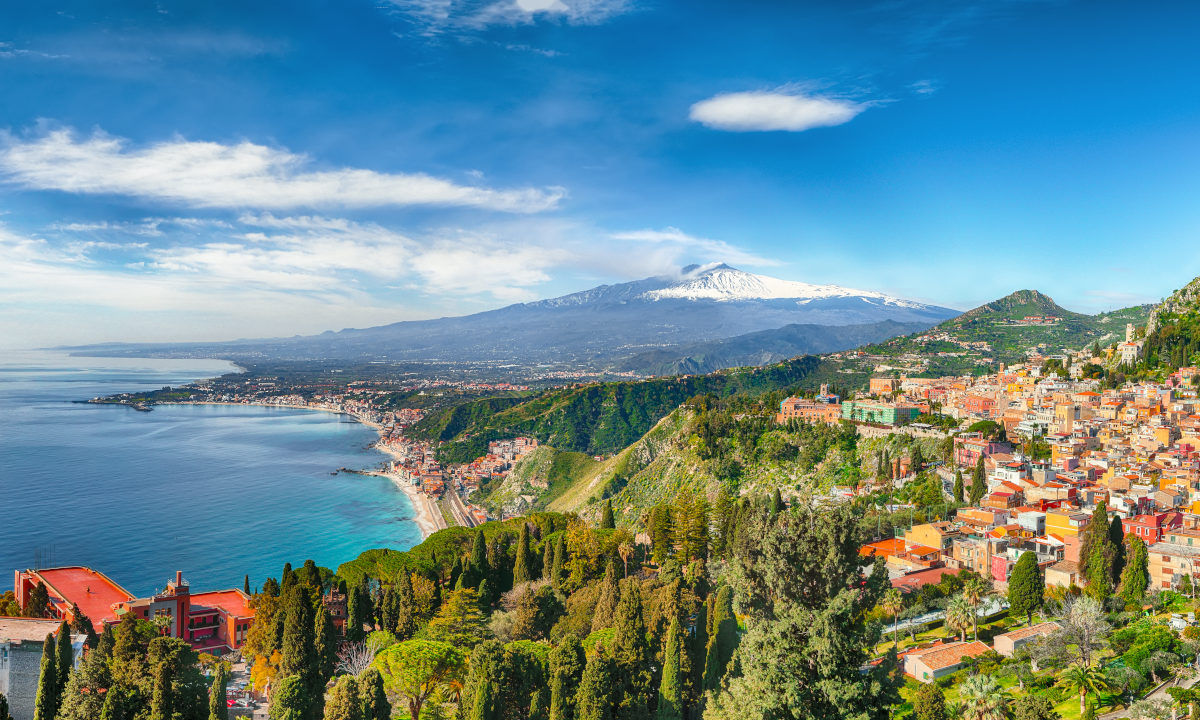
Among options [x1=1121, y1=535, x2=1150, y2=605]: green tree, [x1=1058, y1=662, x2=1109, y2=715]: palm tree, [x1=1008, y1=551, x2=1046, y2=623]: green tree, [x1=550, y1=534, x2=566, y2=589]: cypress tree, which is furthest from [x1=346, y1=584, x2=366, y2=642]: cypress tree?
[x1=1121, y1=535, x2=1150, y2=605]: green tree

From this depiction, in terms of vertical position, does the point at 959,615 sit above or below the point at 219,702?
below

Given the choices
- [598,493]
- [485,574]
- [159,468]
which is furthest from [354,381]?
[485,574]

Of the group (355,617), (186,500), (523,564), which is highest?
(523,564)

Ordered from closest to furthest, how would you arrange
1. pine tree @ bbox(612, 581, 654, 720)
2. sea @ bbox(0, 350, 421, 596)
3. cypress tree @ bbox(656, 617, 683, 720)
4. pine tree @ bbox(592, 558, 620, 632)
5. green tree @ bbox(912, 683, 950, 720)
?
green tree @ bbox(912, 683, 950, 720), cypress tree @ bbox(656, 617, 683, 720), pine tree @ bbox(612, 581, 654, 720), pine tree @ bbox(592, 558, 620, 632), sea @ bbox(0, 350, 421, 596)

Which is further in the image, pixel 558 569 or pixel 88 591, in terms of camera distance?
pixel 558 569

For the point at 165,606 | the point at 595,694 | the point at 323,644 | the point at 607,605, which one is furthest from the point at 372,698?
the point at 165,606

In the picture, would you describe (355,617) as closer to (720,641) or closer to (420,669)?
(420,669)

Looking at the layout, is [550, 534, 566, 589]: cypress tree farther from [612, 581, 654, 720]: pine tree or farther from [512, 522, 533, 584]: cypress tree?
[612, 581, 654, 720]: pine tree

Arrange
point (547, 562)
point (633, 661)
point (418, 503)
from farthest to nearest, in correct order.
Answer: point (418, 503) < point (547, 562) < point (633, 661)
